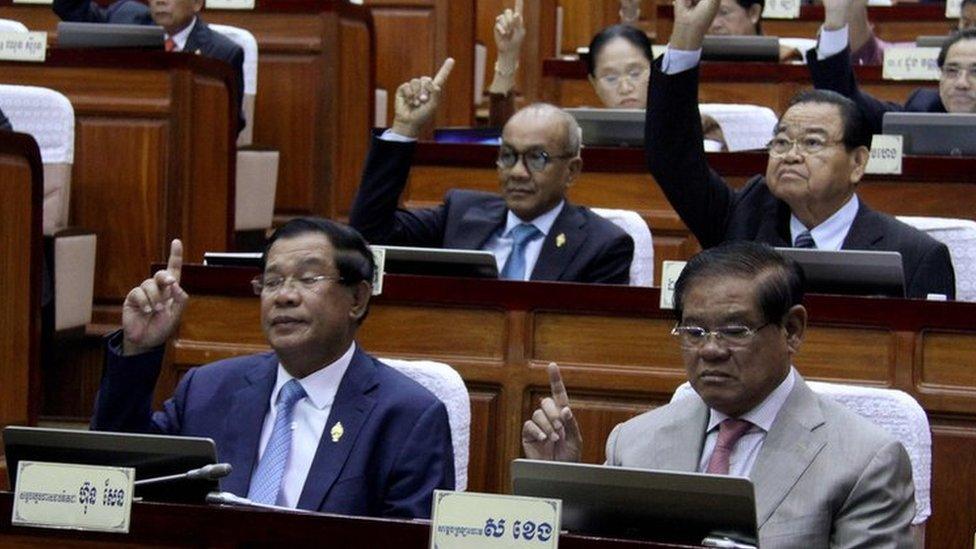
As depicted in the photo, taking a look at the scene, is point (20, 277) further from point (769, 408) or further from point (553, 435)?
point (769, 408)

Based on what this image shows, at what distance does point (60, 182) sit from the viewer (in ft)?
14.5

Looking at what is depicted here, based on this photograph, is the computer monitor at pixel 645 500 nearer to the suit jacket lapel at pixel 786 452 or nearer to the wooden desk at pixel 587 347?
the suit jacket lapel at pixel 786 452

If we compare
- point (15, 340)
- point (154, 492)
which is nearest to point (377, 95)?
point (15, 340)

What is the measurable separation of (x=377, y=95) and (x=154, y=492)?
413 centimetres

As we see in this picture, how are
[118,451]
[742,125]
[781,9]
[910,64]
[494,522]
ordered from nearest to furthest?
1. [494,522]
2. [118,451]
3. [742,125]
4. [910,64]
5. [781,9]

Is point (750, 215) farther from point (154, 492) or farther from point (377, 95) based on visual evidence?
point (377, 95)

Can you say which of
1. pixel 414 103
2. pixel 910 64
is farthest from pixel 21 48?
pixel 910 64

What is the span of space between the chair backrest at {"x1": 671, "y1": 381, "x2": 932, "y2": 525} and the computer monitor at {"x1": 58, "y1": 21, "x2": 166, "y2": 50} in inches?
96.7

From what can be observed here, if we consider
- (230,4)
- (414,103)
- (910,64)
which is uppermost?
(230,4)

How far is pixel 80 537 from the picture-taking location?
2.15 m

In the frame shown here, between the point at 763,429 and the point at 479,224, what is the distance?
155 cm

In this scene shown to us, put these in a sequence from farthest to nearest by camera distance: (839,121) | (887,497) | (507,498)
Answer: (839,121) → (887,497) → (507,498)

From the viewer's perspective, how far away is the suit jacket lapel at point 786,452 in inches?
94.5

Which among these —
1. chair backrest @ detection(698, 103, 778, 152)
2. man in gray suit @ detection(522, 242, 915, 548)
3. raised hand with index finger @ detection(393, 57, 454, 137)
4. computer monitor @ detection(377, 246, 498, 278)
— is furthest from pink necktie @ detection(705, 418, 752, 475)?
chair backrest @ detection(698, 103, 778, 152)
